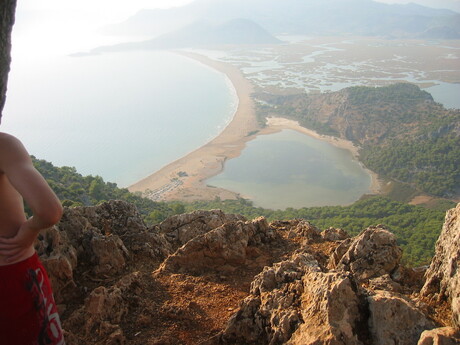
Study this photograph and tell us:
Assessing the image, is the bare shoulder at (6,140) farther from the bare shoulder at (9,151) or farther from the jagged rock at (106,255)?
the jagged rock at (106,255)

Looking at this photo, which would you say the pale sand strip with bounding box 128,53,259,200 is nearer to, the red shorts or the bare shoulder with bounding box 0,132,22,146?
the red shorts

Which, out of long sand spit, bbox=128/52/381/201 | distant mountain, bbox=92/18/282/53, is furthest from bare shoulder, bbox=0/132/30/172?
distant mountain, bbox=92/18/282/53

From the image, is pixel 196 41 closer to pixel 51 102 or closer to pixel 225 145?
pixel 51 102

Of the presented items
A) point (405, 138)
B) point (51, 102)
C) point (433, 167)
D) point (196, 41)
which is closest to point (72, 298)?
point (433, 167)

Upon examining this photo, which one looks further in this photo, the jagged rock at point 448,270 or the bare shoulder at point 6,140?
the jagged rock at point 448,270

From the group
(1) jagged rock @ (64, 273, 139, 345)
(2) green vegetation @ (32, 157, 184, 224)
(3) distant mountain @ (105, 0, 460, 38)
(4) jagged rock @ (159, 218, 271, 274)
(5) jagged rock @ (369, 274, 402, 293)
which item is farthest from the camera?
(3) distant mountain @ (105, 0, 460, 38)

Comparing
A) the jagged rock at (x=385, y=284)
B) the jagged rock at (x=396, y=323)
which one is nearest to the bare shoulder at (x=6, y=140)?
the jagged rock at (x=396, y=323)

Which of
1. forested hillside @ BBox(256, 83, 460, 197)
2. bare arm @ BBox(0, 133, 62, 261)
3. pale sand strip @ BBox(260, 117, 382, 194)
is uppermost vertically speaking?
bare arm @ BBox(0, 133, 62, 261)

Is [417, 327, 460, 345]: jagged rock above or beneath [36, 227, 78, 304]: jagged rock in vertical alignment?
above
